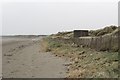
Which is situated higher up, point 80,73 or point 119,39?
point 119,39

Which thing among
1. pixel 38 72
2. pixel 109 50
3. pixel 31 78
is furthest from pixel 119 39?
pixel 31 78

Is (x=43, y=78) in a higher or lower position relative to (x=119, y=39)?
lower

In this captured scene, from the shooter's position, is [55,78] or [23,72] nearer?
[55,78]

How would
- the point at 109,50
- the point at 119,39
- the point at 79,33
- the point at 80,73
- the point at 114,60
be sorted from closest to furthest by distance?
the point at 80,73 → the point at 114,60 → the point at 119,39 → the point at 109,50 → the point at 79,33

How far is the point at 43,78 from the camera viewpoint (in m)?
11.0

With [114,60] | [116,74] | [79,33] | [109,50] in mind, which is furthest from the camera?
[79,33]

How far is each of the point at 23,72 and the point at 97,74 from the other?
386 centimetres

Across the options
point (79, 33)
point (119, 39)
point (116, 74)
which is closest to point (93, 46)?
point (119, 39)

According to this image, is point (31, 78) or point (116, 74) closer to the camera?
point (116, 74)

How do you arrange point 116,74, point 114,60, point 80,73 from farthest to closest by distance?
point 114,60 → point 80,73 → point 116,74

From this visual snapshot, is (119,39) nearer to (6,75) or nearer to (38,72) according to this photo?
(38,72)

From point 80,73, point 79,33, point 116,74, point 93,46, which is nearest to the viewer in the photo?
point 116,74

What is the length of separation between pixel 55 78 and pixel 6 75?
225cm

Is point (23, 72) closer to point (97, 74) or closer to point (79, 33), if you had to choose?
point (97, 74)
